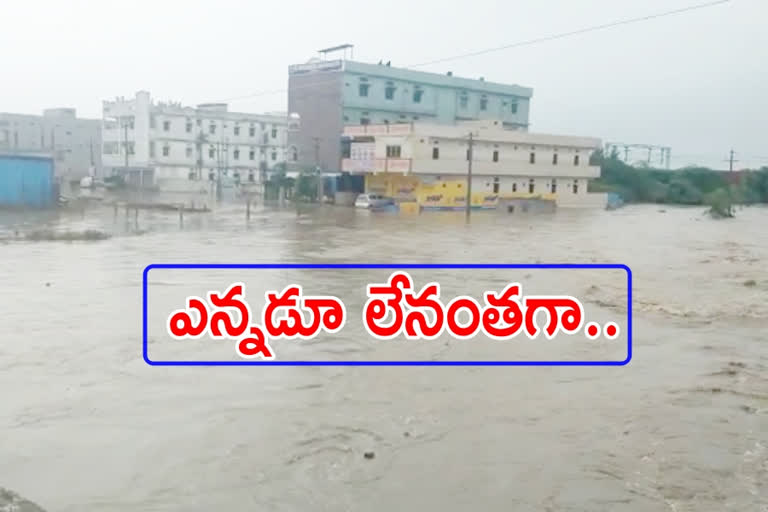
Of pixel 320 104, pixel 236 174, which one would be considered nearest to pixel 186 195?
pixel 236 174

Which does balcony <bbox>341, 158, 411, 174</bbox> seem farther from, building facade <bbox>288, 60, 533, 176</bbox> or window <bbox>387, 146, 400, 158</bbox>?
building facade <bbox>288, 60, 533, 176</bbox>

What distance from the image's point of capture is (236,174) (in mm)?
56781

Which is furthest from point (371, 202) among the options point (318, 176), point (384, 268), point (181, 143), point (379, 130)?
point (384, 268)

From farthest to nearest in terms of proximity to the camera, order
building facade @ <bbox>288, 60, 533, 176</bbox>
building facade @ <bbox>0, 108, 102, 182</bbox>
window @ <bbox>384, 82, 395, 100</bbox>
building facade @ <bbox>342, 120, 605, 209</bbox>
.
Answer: building facade @ <bbox>0, 108, 102, 182</bbox>, window @ <bbox>384, 82, 395, 100</bbox>, building facade @ <bbox>288, 60, 533, 176</bbox>, building facade @ <bbox>342, 120, 605, 209</bbox>

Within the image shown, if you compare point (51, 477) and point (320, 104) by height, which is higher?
point (320, 104)

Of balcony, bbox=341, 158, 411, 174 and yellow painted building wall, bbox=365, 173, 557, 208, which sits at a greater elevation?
balcony, bbox=341, 158, 411, 174

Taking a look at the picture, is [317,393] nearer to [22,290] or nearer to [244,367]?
[244,367]

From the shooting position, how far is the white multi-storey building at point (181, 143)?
52.3 metres

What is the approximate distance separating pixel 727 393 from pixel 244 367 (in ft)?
16.2

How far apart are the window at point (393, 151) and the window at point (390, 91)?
8.83 metres

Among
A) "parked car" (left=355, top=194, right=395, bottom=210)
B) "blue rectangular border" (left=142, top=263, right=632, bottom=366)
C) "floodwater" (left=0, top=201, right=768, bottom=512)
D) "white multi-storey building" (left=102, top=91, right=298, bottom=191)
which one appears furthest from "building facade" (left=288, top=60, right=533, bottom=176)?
"floodwater" (left=0, top=201, right=768, bottom=512)

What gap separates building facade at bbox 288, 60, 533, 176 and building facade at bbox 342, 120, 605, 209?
11.4 ft

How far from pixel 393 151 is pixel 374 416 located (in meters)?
34.5

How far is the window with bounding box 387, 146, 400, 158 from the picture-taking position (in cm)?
4047
